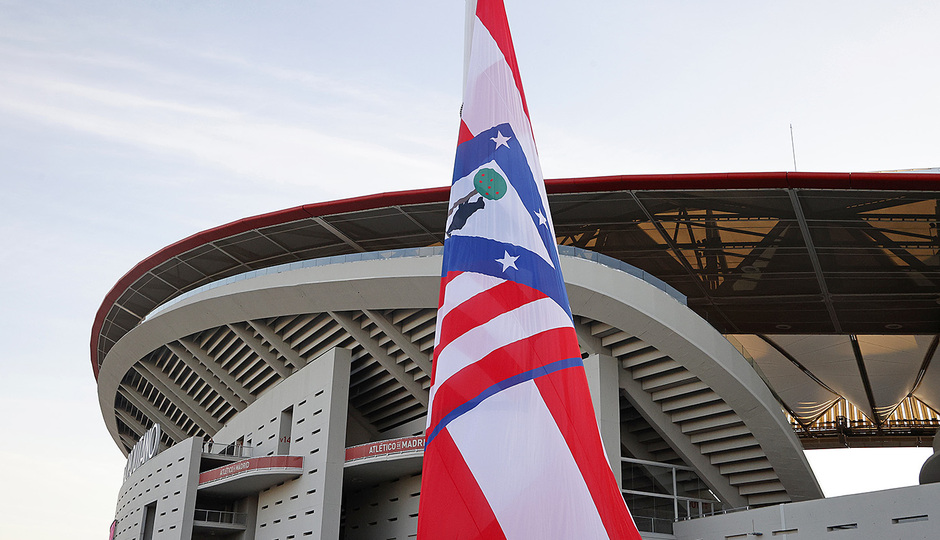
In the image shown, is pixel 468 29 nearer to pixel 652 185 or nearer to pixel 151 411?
pixel 652 185

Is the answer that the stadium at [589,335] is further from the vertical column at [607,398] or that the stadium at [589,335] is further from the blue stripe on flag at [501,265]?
the blue stripe on flag at [501,265]

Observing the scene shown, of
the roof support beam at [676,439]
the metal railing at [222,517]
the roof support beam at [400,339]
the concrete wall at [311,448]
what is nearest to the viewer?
the roof support beam at [676,439]

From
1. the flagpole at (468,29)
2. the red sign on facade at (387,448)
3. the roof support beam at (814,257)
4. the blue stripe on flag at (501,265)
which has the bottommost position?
the blue stripe on flag at (501,265)

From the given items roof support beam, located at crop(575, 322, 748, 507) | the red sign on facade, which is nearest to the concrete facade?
roof support beam, located at crop(575, 322, 748, 507)

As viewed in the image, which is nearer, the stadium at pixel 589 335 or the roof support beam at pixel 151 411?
the stadium at pixel 589 335

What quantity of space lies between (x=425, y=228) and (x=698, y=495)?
12.1 meters

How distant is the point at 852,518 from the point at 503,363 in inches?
529

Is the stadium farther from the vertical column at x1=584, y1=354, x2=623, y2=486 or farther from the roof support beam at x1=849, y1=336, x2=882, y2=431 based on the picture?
the roof support beam at x1=849, y1=336, x2=882, y2=431

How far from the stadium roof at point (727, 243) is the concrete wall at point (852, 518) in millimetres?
6199

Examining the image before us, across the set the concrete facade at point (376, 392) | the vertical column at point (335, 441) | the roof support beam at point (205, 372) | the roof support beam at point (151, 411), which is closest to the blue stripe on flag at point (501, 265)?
the concrete facade at point (376, 392)

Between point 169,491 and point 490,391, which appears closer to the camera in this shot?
point 490,391

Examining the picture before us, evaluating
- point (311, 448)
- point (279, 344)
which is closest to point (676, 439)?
point (311, 448)

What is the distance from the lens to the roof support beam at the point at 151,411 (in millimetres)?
42406

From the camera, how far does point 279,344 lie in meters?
30.1
